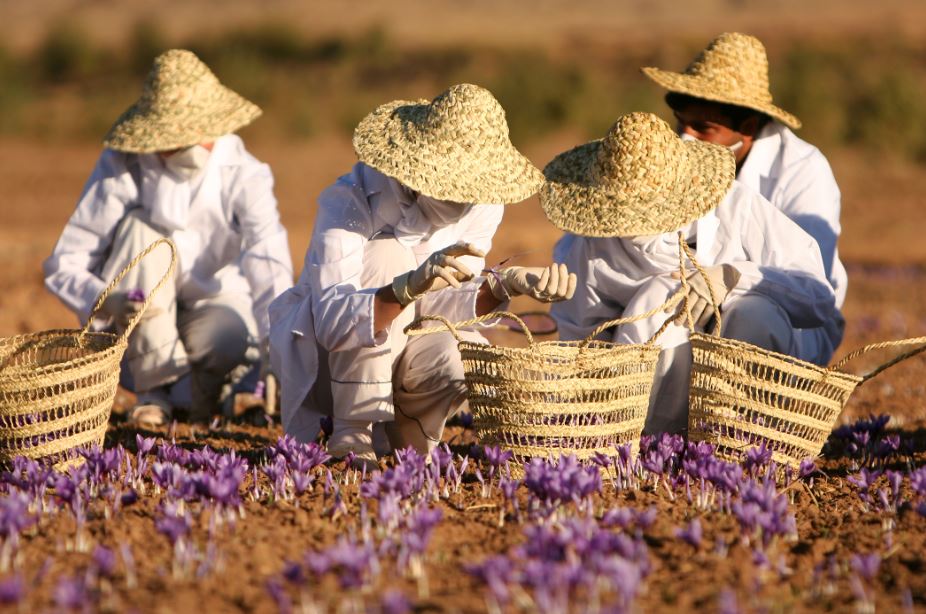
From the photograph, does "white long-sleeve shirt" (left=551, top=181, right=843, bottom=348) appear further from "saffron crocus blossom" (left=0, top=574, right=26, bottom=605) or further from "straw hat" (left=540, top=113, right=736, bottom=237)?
"saffron crocus blossom" (left=0, top=574, right=26, bottom=605)

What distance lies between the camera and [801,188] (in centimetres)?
549

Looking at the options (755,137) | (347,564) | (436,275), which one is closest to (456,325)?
(436,275)

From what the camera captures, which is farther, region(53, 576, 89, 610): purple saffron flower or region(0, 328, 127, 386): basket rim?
region(0, 328, 127, 386): basket rim

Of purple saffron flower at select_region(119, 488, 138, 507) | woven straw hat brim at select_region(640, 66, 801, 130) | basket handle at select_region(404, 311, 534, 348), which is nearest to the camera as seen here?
purple saffron flower at select_region(119, 488, 138, 507)

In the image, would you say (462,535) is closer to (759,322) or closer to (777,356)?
(777,356)

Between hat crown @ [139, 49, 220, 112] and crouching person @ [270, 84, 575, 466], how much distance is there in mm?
1450

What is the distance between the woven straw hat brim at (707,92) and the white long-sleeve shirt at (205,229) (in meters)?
2.00

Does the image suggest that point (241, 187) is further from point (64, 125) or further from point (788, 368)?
point (64, 125)

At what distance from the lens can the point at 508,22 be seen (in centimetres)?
5022

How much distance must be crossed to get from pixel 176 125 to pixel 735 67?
270 cm

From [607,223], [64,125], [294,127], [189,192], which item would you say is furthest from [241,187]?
[64,125]

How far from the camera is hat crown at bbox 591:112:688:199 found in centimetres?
435

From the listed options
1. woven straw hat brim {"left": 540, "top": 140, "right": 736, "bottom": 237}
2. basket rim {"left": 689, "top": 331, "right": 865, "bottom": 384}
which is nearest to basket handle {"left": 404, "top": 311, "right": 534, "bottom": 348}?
woven straw hat brim {"left": 540, "top": 140, "right": 736, "bottom": 237}

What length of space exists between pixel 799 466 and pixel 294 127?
2132 cm
